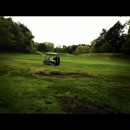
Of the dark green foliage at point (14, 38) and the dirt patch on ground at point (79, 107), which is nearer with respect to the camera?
the dirt patch on ground at point (79, 107)

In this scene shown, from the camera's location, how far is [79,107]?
635 centimetres

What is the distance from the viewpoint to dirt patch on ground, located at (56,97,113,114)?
19.5ft

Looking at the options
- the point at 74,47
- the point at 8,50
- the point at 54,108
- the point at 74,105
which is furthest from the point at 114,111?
the point at 74,47

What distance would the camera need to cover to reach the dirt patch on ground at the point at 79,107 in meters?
5.96

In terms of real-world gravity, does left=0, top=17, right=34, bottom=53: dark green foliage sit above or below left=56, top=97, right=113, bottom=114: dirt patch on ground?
above

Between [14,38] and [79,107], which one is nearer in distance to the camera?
[79,107]

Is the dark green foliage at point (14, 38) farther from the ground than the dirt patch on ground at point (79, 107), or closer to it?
farther from the ground

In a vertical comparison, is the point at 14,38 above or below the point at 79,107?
above
